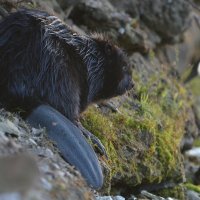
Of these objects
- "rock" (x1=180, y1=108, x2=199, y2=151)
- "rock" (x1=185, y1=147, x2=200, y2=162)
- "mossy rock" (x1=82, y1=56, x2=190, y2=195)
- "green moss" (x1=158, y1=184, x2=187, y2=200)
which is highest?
"mossy rock" (x1=82, y1=56, x2=190, y2=195)

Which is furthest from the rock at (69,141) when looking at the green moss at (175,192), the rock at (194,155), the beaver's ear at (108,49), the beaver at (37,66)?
the rock at (194,155)

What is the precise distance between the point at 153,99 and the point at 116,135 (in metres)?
1.83

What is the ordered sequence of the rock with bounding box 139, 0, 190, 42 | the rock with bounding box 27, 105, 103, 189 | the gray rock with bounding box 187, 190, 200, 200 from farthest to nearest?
the rock with bounding box 139, 0, 190, 42
the gray rock with bounding box 187, 190, 200, 200
the rock with bounding box 27, 105, 103, 189

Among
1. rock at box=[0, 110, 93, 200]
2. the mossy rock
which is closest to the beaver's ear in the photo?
the mossy rock

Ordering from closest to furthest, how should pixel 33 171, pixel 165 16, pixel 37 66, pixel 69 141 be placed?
pixel 33 171 → pixel 69 141 → pixel 37 66 → pixel 165 16

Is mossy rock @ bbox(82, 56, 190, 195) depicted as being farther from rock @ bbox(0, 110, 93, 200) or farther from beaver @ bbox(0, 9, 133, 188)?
rock @ bbox(0, 110, 93, 200)

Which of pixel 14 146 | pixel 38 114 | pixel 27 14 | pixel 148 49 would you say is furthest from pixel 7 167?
pixel 148 49

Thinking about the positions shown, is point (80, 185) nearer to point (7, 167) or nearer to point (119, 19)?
point (7, 167)

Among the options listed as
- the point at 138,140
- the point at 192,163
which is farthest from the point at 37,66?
the point at 192,163

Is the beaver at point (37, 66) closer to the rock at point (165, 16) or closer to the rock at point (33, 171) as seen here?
the rock at point (33, 171)

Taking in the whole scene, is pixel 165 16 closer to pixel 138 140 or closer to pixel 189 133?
pixel 189 133

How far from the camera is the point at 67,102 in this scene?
429cm

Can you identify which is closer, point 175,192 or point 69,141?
point 69,141

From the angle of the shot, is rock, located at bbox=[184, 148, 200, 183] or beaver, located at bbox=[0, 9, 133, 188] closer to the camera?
beaver, located at bbox=[0, 9, 133, 188]
